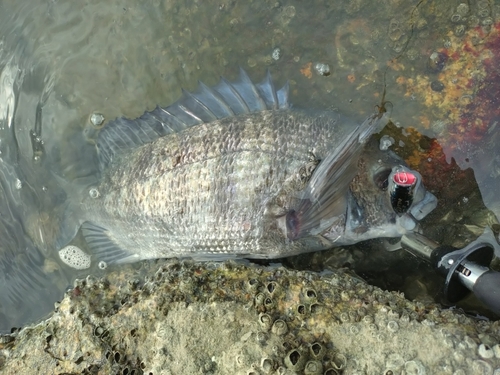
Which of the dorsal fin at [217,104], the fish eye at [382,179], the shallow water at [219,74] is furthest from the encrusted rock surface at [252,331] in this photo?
the dorsal fin at [217,104]

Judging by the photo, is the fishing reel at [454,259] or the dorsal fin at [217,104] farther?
the dorsal fin at [217,104]

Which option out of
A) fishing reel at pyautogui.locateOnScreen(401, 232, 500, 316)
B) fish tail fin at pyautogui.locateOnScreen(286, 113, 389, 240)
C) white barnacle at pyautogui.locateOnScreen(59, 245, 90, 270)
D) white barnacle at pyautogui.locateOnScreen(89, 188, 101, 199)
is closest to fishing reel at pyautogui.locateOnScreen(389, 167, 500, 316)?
fishing reel at pyautogui.locateOnScreen(401, 232, 500, 316)

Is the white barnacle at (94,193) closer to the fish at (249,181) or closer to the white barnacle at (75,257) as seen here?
the fish at (249,181)

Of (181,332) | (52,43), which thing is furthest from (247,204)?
(52,43)

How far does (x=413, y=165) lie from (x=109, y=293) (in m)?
2.61

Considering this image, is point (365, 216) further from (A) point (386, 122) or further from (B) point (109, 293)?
(B) point (109, 293)

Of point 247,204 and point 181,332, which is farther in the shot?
point 247,204

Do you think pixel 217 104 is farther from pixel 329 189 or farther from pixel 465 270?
pixel 465 270

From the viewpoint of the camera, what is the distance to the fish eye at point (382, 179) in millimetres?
3318

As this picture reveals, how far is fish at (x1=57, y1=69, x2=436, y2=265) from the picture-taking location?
3314mm

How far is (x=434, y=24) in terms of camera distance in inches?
136

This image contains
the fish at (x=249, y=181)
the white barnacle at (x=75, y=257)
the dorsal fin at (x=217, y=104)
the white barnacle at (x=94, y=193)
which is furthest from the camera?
the white barnacle at (x=75, y=257)

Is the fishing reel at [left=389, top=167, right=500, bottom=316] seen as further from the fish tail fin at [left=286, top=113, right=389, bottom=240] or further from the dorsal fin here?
the dorsal fin

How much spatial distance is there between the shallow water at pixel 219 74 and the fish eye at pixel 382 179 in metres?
0.33
